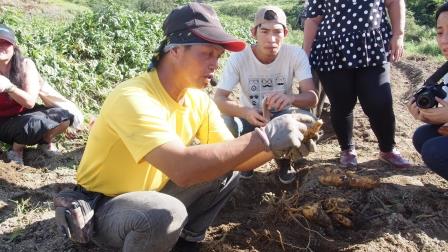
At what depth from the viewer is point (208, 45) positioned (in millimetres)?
1878

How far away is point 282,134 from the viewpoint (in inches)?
69.5

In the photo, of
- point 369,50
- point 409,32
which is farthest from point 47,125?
point 409,32

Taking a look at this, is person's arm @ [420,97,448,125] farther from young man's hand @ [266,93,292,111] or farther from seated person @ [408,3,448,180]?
young man's hand @ [266,93,292,111]

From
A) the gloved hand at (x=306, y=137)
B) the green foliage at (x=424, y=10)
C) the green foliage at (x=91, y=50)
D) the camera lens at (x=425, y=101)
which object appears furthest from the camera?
the green foliage at (x=424, y=10)

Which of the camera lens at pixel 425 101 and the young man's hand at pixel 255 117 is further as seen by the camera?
the young man's hand at pixel 255 117

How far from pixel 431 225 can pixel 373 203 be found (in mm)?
→ 330

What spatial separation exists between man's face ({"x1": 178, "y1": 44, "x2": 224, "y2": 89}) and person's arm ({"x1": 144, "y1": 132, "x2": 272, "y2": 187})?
12.3 inches

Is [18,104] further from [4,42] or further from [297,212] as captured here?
[297,212]

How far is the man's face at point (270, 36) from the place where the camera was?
9.67 ft

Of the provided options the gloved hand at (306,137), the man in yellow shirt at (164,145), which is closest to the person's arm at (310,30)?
the gloved hand at (306,137)

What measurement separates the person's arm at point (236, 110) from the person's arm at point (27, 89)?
1387mm

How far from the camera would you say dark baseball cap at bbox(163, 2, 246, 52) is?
1.85m

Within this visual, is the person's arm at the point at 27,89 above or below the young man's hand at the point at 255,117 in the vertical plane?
above

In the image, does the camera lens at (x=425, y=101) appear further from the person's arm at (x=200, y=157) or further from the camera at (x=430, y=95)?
the person's arm at (x=200, y=157)
